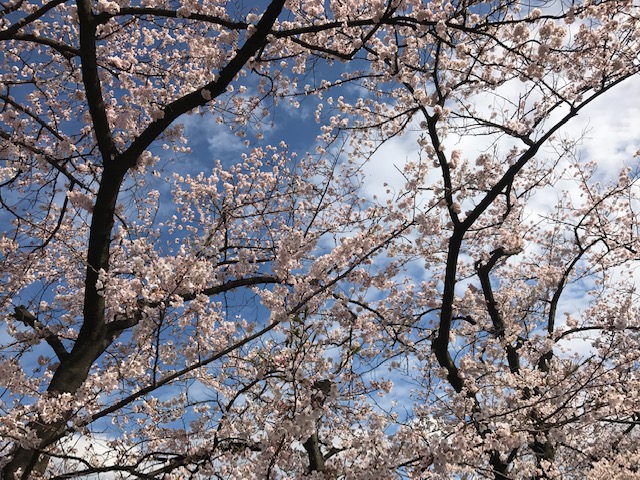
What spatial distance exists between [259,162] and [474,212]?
5562 millimetres

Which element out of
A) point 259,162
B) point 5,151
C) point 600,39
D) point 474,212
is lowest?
point 5,151

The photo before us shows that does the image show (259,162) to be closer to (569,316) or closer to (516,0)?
(516,0)

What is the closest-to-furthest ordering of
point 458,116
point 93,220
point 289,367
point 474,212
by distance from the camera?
point 289,367 < point 93,220 < point 474,212 < point 458,116

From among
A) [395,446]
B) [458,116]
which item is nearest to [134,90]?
[458,116]

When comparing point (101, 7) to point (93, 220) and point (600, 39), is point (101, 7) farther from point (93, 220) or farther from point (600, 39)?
point (600, 39)

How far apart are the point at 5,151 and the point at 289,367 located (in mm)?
4949

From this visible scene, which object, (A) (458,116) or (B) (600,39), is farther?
(A) (458,116)

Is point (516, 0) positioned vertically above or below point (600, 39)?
below

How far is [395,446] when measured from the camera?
A: 13.3 feet

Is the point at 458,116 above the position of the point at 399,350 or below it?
above

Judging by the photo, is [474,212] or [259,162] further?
[259,162]

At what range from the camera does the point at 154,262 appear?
392cm

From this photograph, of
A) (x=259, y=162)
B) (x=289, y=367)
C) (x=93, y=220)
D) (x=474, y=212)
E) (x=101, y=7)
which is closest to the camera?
(x=289, y=367)

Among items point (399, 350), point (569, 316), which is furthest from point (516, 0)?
point (569, 316)
